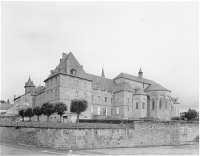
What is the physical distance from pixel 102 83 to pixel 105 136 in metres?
34.4

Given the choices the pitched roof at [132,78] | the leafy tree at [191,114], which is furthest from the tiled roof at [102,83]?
the leafy tree at [191,114]

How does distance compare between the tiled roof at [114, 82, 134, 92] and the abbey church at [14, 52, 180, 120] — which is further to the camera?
the tiled roof at [114, 82, 134, 92]

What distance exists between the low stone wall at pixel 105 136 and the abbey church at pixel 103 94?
17.0m

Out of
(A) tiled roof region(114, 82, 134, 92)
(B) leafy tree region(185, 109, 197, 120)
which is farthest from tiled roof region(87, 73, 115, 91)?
(B) leafy tree region(185, 109, 197, 120)

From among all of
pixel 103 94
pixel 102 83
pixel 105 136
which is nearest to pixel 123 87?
pixel 102 83

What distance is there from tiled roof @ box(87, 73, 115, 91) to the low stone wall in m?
26.1

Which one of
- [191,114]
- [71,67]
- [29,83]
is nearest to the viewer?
[71,67]

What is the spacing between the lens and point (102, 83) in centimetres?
6694

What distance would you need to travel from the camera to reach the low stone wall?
29952 millimetres

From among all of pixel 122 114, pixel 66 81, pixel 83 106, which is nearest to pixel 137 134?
pixel 83 106

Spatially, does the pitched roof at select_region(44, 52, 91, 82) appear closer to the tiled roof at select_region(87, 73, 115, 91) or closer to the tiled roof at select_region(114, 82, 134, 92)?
the tiled roof at select_region(87, 73, 115, 91)

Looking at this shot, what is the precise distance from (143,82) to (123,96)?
13.5 meters

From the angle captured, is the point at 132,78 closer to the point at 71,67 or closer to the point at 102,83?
the point at 102,83

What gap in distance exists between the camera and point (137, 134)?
3678cm
